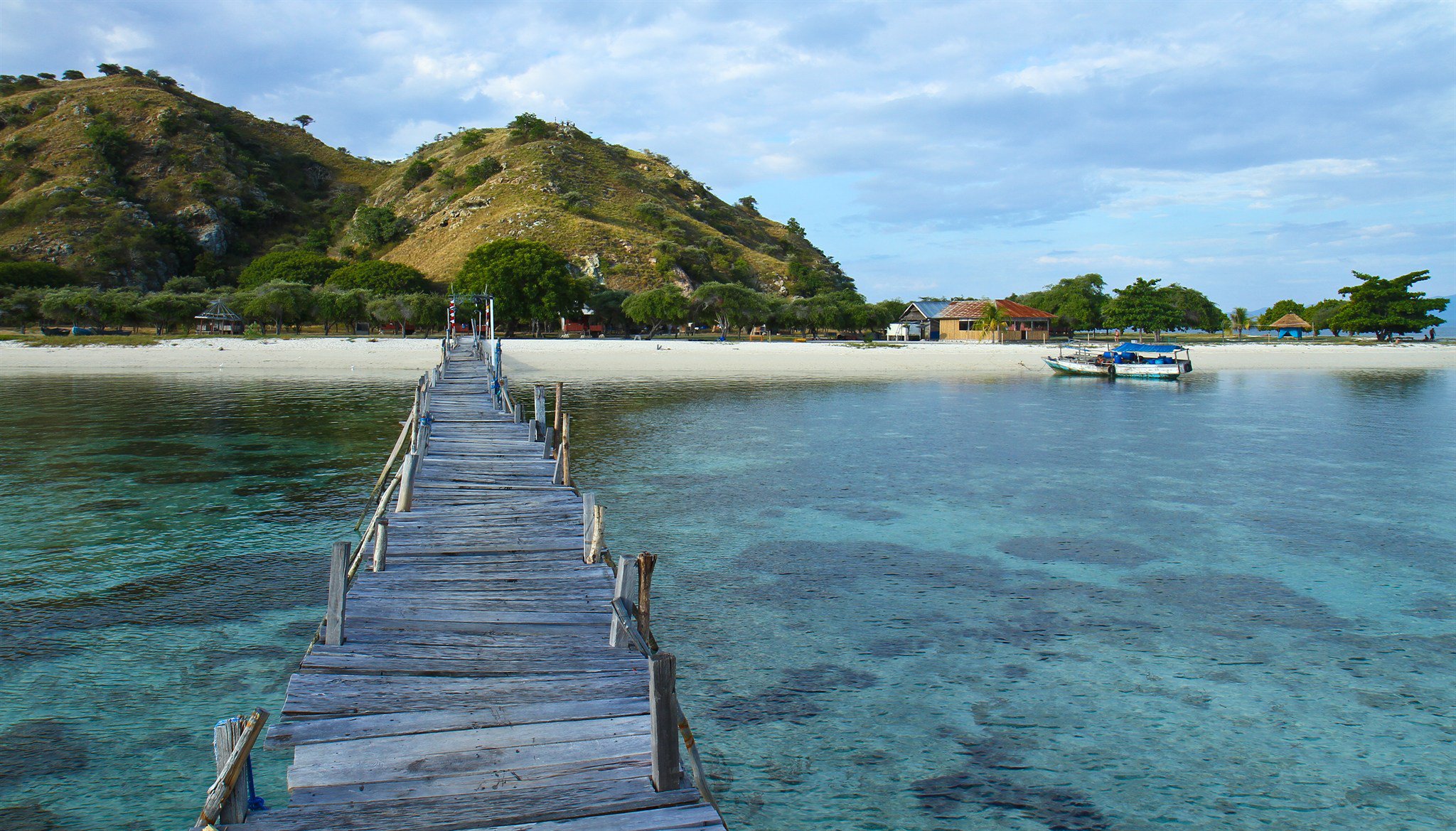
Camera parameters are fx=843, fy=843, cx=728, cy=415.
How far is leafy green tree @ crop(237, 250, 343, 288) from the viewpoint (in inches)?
4247

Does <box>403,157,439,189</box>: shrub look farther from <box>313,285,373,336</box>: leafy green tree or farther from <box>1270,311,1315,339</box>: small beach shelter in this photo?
<box>1270,311,1315,339</box>: small beach shelter

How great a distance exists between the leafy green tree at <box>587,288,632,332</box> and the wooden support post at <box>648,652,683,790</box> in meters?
93.0

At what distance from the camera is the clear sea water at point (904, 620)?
7.49m

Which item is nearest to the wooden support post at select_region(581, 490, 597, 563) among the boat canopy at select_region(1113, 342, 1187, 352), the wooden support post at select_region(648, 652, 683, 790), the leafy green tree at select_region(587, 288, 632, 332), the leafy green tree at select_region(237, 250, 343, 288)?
the wooden support post at select_region(648, 652, 683, 790)

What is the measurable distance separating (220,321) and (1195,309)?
132 meters

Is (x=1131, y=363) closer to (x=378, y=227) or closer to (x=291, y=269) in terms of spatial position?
(x=291, y=269)

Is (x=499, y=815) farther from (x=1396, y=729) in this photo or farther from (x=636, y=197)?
(x=636, y=197)

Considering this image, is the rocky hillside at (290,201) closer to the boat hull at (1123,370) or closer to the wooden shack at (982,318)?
the wooden shack at (982,318)

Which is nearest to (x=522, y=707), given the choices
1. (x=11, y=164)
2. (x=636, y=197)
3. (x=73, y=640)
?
(x=73, y=640)

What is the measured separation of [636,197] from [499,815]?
517 feet

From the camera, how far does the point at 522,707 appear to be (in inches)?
238

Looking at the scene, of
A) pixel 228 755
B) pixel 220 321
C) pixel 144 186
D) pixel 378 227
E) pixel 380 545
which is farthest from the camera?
pixel 144 186

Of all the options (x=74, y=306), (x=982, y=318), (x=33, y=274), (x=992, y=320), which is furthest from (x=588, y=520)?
(x=33, y=274)

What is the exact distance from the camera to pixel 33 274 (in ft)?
331
